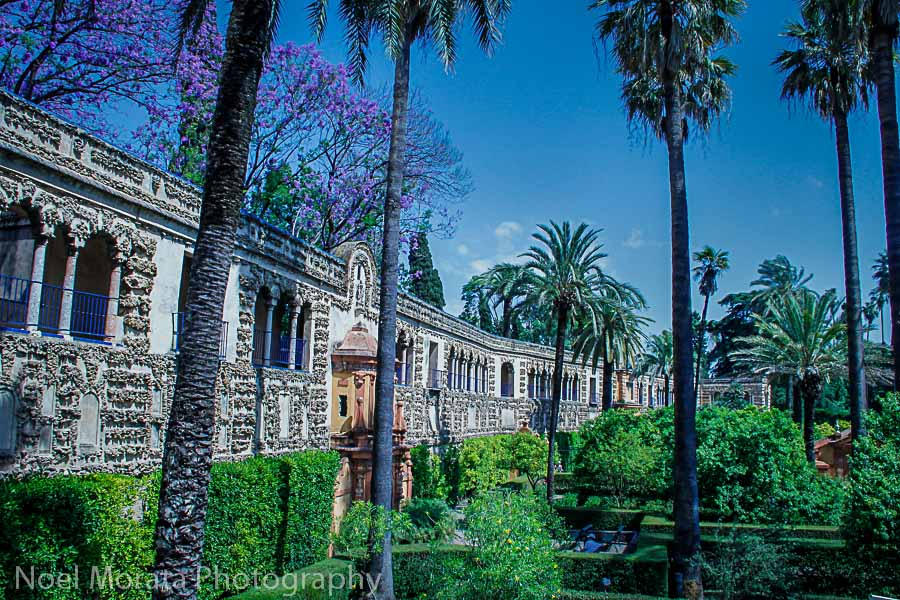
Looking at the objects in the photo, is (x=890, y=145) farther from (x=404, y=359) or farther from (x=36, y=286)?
(x=36, y=286)

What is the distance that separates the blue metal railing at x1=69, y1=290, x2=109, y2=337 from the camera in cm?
1159

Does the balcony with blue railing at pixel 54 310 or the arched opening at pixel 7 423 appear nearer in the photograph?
the arched opening at pixel 7 423

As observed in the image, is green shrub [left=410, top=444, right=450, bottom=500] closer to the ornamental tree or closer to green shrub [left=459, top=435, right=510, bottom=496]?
green shrub [left=459, top=435, right=510, bottom=496]

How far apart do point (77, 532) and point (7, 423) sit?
1.90m

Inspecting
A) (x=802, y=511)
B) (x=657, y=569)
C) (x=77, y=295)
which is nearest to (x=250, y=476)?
(x=77, y=295)

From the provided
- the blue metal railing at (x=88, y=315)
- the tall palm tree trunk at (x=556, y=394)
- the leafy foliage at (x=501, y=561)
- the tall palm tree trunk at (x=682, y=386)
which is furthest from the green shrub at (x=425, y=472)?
the blue metal railing at (x=88, y=315)

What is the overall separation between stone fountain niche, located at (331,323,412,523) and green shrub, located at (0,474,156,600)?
9.13 meters

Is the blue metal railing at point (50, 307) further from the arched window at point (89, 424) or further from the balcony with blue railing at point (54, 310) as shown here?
the arched window at point (89, 424)

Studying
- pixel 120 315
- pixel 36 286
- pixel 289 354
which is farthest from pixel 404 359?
pixel 36 286

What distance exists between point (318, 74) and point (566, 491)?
25.1 m

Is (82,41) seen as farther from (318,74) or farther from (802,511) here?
(802,511)

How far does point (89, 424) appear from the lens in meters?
11.2

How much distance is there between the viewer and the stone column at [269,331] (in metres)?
17.5

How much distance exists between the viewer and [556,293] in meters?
30.7
